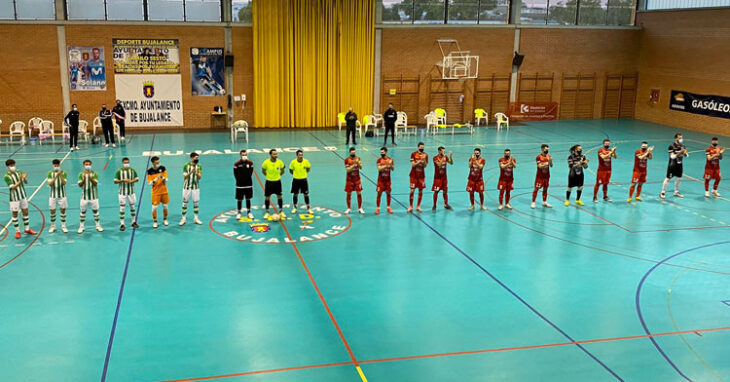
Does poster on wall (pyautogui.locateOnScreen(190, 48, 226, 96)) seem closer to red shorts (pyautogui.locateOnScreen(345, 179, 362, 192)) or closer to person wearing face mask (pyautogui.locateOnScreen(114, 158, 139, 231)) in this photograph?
person wearing face mask (pyautogui.locateOnScreen(114, 158, 139, 231))

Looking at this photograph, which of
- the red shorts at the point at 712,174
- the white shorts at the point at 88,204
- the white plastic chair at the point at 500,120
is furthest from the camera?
the white plastic chair at the point at 500,120

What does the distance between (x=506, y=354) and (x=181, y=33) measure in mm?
27721

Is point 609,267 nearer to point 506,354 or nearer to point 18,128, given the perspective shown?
point 506,354

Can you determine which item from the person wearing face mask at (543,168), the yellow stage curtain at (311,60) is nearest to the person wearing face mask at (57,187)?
the person wearing face mask at (543,168)

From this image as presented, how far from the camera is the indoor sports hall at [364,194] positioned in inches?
401

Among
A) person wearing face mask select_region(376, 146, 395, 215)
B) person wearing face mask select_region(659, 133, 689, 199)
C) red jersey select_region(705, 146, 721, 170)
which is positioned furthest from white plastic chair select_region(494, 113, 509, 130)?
person wearing face mask select_region(376, 146, 395, 215)

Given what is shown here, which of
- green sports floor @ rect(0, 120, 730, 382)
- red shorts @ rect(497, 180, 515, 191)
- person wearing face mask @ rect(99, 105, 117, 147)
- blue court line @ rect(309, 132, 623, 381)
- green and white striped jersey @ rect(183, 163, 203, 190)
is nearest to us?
green sports floor @ rect(0, 120, 730, 382)

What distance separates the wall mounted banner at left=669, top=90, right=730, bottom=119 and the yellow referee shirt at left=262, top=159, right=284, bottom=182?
27575mm

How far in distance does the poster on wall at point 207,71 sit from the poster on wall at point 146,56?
87 cm

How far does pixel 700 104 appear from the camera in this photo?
34.9 m

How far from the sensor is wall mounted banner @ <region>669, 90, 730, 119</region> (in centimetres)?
3341

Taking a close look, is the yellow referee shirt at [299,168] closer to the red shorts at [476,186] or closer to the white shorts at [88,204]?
the red shorts at [476,186]

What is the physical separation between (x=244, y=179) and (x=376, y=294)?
242 inches

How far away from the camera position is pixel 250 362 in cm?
953
